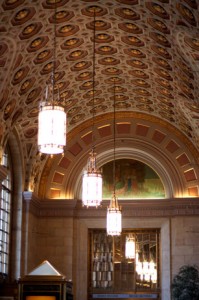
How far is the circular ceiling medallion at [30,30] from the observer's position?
20812mm

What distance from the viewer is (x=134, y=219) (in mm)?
31953

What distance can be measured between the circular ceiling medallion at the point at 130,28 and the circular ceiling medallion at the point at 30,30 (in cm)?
259

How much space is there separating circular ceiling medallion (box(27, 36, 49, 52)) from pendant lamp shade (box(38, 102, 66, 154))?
6765 millimetres

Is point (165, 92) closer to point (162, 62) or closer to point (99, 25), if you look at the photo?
point (162, 62)

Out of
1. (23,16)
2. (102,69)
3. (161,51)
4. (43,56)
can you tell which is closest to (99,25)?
(161,51)

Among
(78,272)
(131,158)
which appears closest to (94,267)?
(78,272)

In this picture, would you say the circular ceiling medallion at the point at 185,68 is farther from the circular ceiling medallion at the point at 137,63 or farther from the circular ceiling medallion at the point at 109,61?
the circular ceiling medallion at the point at 109,61

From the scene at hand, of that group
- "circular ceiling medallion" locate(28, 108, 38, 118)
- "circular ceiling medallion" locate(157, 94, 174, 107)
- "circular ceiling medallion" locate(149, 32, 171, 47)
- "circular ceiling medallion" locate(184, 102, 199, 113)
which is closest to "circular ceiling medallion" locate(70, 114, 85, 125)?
"circular ceiling medallion" locate(28, 108, 38, 118)

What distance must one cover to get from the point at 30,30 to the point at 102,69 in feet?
20.6

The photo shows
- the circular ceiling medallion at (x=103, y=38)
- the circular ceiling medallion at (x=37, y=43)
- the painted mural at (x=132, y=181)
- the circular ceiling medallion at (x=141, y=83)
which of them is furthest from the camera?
the painted mural at (x=132, y=181)

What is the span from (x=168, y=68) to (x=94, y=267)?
11.5 metres

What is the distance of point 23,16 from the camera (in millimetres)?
19984

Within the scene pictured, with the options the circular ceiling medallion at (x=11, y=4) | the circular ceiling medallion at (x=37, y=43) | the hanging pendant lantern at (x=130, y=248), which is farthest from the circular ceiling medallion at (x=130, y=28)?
the hanging pendant lantern at (x=130, y=248)

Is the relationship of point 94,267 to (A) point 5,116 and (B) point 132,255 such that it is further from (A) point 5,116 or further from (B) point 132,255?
(A) point 5,116
